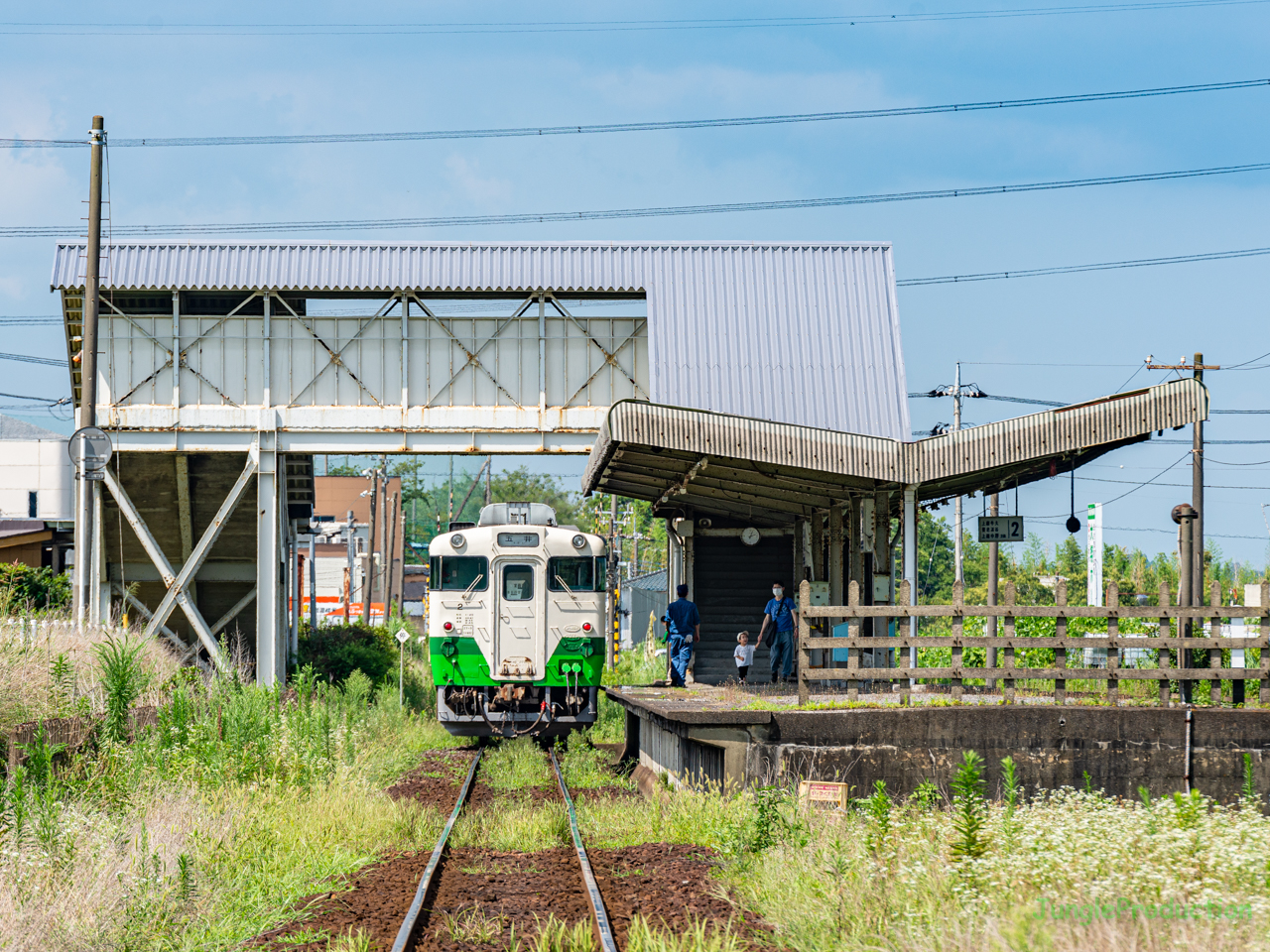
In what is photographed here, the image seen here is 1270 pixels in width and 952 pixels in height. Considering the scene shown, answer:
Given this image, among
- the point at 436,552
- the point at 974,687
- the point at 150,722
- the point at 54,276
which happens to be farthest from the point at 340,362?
the point at 974,687

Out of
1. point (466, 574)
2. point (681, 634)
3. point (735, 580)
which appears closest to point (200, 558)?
point (466, 574)

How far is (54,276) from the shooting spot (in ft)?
77.9

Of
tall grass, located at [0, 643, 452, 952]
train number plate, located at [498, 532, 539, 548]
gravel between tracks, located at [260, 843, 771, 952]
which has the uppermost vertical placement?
train number plate, located at [498, 532, 539, 548]

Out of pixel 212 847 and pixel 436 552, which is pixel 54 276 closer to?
pixel 436 552

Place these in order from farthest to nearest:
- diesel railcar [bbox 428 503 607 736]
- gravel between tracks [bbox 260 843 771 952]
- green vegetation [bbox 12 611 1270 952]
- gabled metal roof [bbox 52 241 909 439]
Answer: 1. gabled metal roof [bbox 52 241 909 439]
2. diesel railcar [bbox 428 503 607 736]
3. gravel between tracks [bbox 260 843 771 952]
4. green vegetation [bbox 12 611 1270 952]

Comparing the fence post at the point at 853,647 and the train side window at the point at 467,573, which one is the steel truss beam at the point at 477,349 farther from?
the fence post at the point at 853,647

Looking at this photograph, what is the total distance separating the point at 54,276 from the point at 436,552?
400 inches

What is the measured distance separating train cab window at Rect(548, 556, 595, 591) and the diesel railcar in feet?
0.05

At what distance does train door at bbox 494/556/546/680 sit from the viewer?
18.8m

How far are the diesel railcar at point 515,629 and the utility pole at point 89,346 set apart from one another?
6.24 meters

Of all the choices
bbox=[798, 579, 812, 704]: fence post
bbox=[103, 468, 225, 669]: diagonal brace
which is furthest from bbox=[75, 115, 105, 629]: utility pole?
bbox=[798, 579, 812, 704]: fence post

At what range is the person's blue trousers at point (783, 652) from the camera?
18250mm

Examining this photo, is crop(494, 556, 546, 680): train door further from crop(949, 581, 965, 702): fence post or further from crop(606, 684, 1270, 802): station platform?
crop(949, 581, 965, 702): fence post

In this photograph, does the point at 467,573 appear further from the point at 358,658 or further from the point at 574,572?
the point at 358,658
